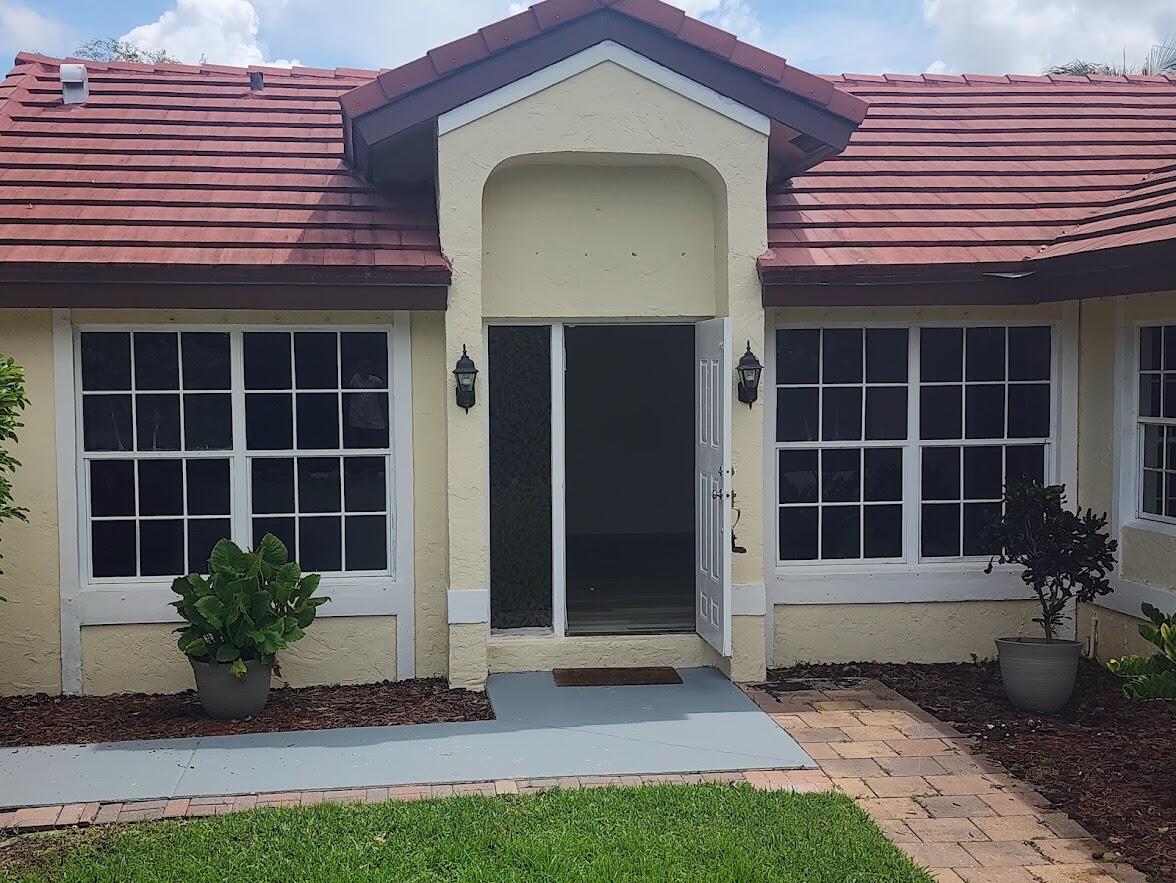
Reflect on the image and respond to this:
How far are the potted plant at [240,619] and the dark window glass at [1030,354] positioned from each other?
18.4 feet

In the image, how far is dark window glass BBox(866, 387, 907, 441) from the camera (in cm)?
991

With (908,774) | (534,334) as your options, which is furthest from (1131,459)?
(534,334)

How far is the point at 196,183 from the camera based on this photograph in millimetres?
9797

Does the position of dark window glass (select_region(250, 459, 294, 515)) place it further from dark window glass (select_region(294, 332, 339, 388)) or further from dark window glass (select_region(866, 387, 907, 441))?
dark window glass (select_region(866, 387, 907, 441))

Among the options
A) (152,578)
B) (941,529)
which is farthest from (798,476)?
(152,578)

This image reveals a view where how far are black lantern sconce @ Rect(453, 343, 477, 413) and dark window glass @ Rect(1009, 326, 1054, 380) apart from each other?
169 inches

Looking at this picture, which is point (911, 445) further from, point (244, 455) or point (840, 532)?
point (244, 455)

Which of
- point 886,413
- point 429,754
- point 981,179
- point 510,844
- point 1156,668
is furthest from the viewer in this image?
point 981,179

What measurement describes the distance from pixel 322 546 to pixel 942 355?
16.3ft

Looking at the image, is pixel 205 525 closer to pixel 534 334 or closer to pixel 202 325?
pixel 202 325

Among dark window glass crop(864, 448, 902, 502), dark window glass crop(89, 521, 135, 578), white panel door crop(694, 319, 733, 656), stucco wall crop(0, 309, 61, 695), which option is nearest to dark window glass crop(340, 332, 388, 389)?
dark window glass crop(89, 521, 135, 578)

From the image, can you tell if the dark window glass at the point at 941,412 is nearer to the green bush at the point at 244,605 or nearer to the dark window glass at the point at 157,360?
the green bush at the point at 244,605

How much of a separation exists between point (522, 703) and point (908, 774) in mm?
2656

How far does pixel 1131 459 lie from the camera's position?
371 inches
